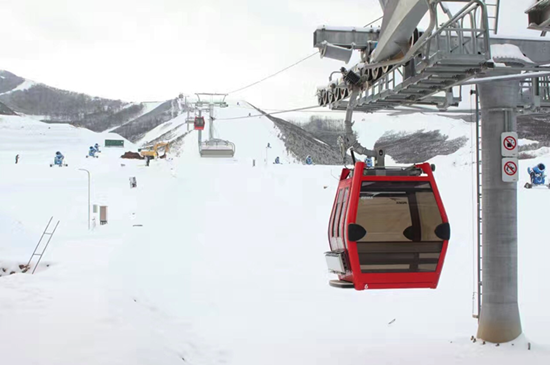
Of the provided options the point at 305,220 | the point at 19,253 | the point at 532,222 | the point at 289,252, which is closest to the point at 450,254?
the point at 532,222

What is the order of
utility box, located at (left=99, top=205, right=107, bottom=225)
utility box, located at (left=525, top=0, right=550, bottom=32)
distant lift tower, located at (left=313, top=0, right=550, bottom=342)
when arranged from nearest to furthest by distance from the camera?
utility box, located at (left=525, top=0, right=550, bottom=32) → distant lift tower, located at (left=313, top=0, right=550, bottom=342) → utility box, located at (left=99, top=205, right=107, bottom=225)

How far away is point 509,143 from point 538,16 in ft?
18.6

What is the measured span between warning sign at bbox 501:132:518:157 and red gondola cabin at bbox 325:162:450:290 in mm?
3584

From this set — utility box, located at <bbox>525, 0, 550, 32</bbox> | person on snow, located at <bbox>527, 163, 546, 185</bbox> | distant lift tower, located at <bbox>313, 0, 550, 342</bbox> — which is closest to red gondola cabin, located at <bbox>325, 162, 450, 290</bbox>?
distant lift tower, located at <bbox>313, 0, 550, 342</bbox>

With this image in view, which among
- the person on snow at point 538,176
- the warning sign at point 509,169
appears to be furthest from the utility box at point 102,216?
the person on snow at point 538,176

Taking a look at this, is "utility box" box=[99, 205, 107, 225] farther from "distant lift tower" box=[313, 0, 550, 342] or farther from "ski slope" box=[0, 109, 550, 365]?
"distant lift tower" box=[313, 0, 550, 342]

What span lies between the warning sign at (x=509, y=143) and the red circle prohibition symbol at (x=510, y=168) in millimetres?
163

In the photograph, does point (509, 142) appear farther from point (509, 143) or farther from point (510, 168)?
point (510, 168)

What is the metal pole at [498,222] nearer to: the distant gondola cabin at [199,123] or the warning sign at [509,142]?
the warning sign at [509,142]

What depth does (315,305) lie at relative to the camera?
55.4 feet

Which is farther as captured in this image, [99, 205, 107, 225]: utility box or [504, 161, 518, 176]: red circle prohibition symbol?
[99, 205, 107, 225]: utility box

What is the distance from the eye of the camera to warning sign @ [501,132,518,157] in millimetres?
12367

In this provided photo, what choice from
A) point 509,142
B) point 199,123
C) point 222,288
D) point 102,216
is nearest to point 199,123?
point 199,123

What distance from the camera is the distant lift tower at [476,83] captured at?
28.5 ft
